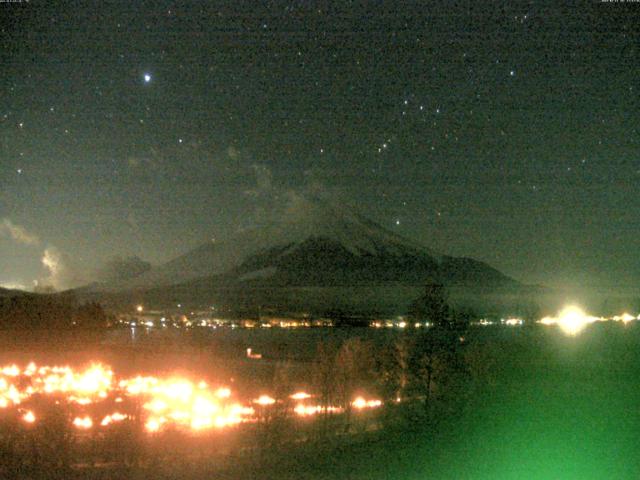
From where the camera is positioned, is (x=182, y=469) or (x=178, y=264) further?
(x=178, y=264)

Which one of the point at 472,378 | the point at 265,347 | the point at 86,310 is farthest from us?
the point at 86,310

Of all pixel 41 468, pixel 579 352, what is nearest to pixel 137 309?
pixel 579 352

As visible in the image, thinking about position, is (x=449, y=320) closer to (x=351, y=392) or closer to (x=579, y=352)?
(x=351, y=392)

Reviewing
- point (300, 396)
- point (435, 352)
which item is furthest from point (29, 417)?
point (435, 352)

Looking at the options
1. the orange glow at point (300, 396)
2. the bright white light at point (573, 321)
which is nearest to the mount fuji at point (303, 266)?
the bright white light at point (573, 321)

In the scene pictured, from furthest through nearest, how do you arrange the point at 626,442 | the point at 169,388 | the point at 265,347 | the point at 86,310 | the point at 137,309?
the point at 137,309
the point at 86,310
the point at 265,347
the point at 169,388
the point at 626,442

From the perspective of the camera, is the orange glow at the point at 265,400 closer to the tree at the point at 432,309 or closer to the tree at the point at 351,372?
the tree at the point at 351,372
